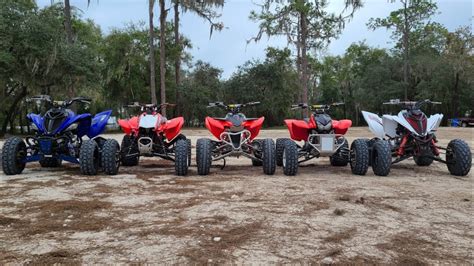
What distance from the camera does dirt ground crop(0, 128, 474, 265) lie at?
2707 mm

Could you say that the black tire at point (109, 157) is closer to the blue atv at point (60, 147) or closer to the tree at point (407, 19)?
the blue atv at point (60, 147)

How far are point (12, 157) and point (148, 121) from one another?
81.9 inches

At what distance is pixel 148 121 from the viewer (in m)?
6.85

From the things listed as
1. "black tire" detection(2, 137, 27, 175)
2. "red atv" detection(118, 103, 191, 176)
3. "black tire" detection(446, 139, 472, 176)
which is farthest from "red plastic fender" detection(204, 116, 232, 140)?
"black tire" detection(446, 139, 472, 176)

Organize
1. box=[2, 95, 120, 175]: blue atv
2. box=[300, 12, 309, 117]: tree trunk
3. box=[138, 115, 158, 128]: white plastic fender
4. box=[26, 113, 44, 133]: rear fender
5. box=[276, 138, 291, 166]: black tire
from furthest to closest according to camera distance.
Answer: box=[300, 12, 309, 117]: tree trunk < box=[276, 138, 291, 166]: black tire < box=[138, 115, 158, 128]: white plastic fender < box=[26, 113, 44, 133]: rear fender < box=[2, 95, 120, 175]: blue atv

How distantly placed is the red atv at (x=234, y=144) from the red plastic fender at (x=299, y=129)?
0.57 meters

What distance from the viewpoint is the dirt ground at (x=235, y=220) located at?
107 inches

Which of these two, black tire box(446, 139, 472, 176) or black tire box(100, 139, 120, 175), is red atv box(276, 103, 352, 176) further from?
black tire box(100, 139, 120, 175)

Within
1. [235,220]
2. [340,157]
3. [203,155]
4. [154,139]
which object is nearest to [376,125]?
[340,157]

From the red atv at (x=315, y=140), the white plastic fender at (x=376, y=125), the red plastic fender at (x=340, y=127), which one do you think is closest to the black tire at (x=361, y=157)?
the red atv at (x=315, y=140)

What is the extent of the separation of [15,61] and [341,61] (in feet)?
125

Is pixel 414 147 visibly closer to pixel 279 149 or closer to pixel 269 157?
pixel 279 149

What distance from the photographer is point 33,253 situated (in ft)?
8.90

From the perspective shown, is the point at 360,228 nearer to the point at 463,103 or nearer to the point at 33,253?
the point at 33,253
